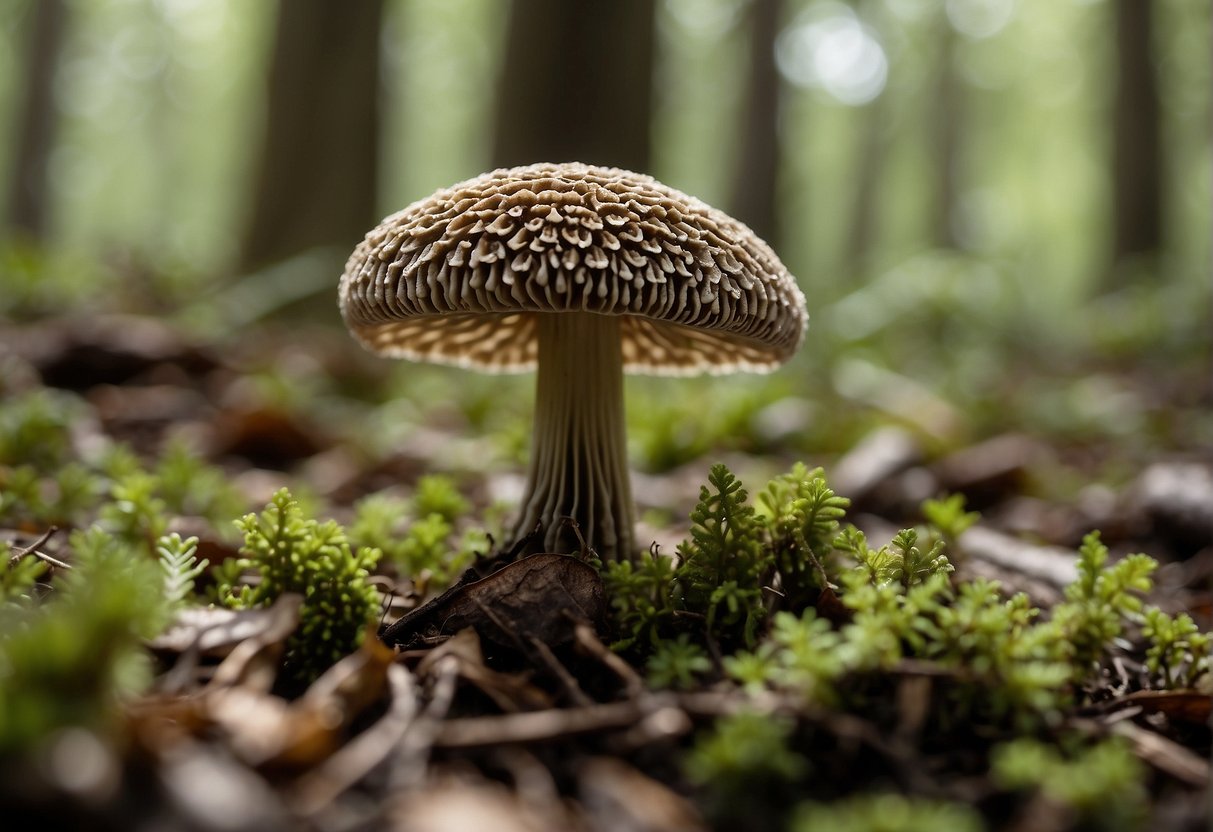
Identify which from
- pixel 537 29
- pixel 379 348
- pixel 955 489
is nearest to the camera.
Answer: pixel 379 348

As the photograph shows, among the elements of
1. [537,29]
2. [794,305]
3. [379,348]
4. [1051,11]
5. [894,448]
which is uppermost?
[1051,11]

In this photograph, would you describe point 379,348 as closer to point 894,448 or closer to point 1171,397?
point 894,448

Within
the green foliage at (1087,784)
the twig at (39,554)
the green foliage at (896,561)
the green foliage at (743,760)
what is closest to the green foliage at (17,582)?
the twig at (39,554)

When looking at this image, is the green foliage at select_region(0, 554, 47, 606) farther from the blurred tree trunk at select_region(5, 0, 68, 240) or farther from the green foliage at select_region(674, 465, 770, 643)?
the blurred tree trunk at select_region(5, 0, 68, 240)

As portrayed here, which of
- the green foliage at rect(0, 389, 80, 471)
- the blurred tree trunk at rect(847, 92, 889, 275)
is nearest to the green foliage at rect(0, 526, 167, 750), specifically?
the green foliage at rect(0, 389, 80, 471)

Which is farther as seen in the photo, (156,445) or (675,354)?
(156,445)

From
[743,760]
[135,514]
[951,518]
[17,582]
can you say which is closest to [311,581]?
[17,582]

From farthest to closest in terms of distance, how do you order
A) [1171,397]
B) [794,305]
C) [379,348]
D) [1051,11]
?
[1051,11], [1171,397], [379,348], [794,305]

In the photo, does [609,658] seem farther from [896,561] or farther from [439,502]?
[439,502]

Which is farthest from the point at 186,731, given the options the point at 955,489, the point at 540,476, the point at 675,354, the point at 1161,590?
the point at 955,489
